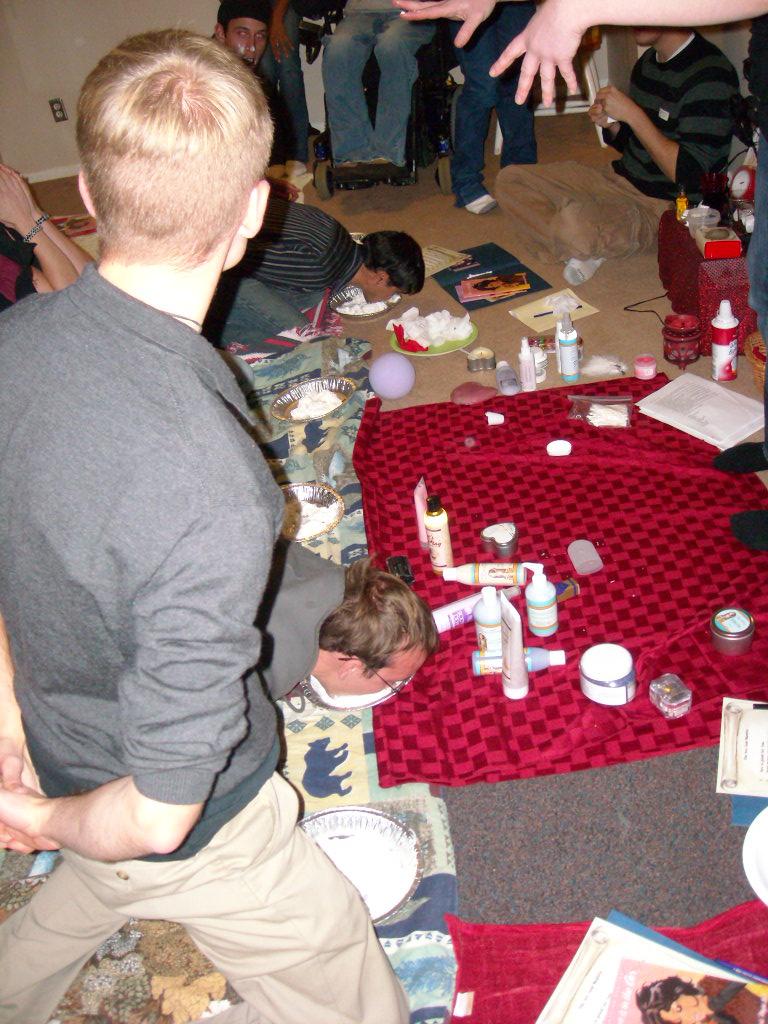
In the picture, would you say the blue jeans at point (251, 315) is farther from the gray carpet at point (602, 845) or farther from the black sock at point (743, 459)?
the gray carpet at point (602, 845)

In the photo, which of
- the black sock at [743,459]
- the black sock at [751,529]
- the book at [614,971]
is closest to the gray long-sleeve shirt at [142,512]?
the book at [614,971]

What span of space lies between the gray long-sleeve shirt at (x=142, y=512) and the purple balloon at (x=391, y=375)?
5.75ft

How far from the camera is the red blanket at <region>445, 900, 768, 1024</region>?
1.32 metres

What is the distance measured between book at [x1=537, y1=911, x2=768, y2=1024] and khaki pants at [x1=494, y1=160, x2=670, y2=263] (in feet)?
7.93

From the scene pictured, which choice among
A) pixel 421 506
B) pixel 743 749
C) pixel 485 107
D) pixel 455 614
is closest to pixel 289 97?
pixel 485 107

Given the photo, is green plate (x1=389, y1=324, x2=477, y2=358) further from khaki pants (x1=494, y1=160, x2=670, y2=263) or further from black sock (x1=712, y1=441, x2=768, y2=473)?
black sock (x1=712, y1=441, x2=768, y2=473)

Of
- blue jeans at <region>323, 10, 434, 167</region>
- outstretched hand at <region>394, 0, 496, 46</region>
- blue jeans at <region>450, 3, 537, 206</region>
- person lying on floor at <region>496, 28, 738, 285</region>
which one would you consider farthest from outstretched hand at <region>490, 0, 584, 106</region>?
blue jeans at <region>323, 10, 434, 167</region>

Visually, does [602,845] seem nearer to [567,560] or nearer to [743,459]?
[567,560]

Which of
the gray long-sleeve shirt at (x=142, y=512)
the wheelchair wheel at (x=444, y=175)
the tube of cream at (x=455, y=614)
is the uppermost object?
the gray long-sleeve shirt at (x=142, y=512)

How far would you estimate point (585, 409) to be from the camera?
244cm

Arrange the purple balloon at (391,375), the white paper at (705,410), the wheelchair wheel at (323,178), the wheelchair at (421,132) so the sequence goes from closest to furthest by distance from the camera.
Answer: the white paper at (705,410), the purple balloon at (391,375), the wheelchair at (421,132), the wheelchair wheel at (323,178)

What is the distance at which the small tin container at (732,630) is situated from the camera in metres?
1.72

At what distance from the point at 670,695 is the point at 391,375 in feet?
4.38

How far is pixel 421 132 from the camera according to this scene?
13.5 ft
